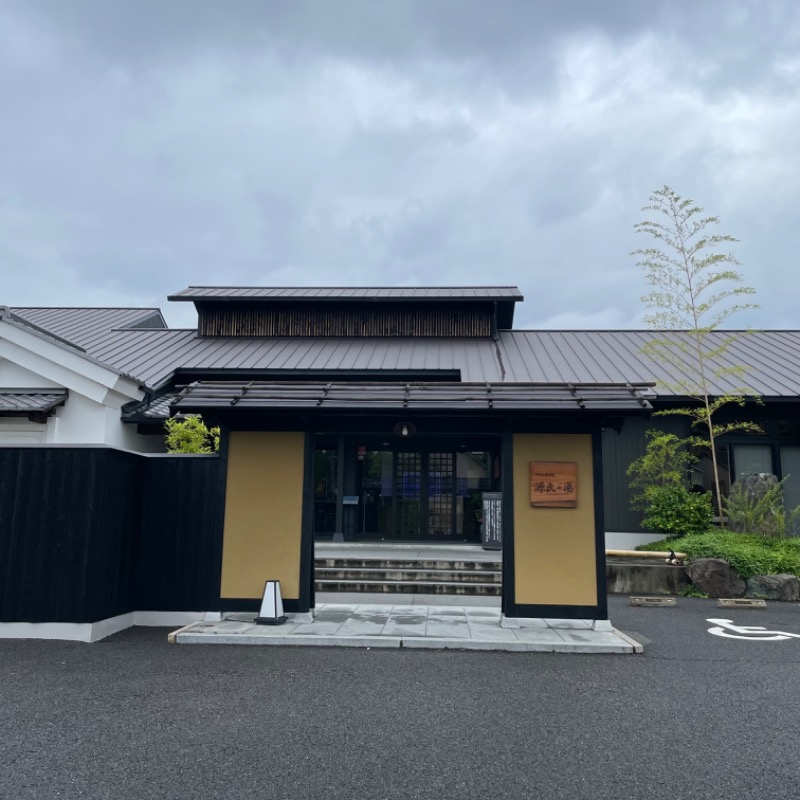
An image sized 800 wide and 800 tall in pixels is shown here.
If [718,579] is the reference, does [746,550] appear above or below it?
above

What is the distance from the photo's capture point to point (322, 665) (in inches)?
241

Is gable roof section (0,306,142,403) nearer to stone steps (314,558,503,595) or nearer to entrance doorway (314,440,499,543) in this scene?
stone steps (314,558,503,595)

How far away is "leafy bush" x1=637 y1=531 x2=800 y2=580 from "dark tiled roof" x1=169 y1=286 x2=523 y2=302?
837 cm

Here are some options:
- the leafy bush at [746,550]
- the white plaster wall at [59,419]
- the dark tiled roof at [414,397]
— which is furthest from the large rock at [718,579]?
the white plaster wall at [59,419]

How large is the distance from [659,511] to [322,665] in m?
9.27

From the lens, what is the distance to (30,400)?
32.2 feet

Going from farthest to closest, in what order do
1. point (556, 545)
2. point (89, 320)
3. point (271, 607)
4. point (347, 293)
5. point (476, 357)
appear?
point (89, 320) → point (347, 293) → point (476, 357) → point (556, 545) → point (271, 607)

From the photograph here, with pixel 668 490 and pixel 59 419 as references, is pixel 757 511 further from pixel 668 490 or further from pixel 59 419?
pixel 59 419

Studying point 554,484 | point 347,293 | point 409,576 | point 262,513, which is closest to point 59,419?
point 262,513

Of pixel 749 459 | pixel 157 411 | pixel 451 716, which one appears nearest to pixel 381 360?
pixel 157 411

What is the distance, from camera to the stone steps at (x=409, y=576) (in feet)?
34.2

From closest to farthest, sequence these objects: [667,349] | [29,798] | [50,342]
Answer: [29,798]
[50,342]
[667,349]

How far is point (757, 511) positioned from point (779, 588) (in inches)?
78.9

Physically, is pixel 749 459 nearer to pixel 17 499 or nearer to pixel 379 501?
pixel 379 501
